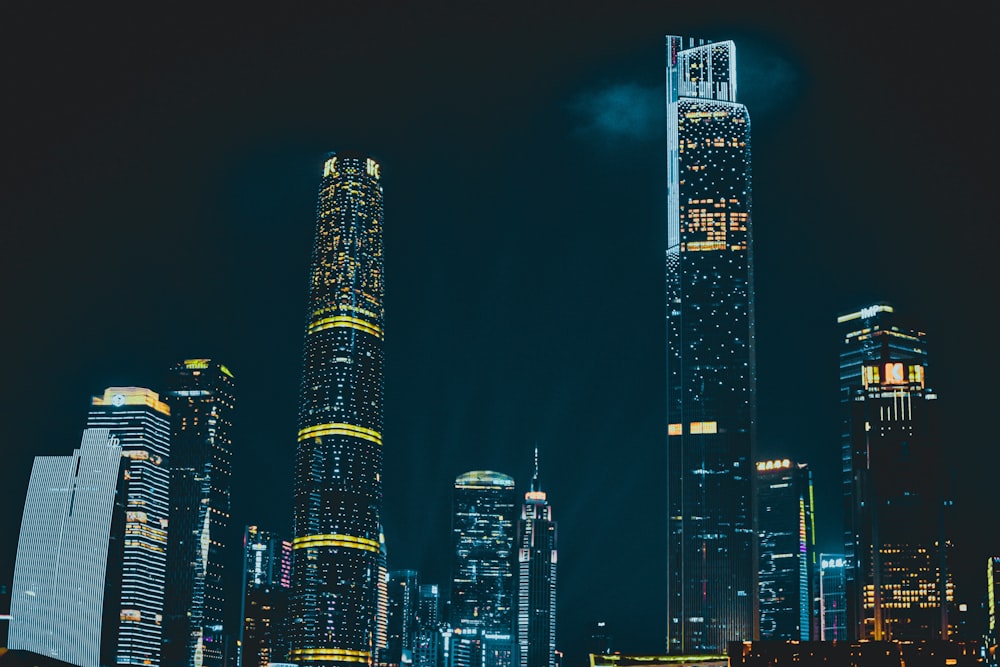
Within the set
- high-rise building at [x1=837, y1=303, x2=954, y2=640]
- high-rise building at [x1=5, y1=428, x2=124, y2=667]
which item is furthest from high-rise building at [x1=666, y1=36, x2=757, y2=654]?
high-rise building at [x1=5, y1=428, x2=124, y2=667]

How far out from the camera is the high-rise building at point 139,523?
614ft

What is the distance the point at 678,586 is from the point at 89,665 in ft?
220

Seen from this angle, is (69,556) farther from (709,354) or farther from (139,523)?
(709,354)

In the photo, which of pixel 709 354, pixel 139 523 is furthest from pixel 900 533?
pixel 139 523

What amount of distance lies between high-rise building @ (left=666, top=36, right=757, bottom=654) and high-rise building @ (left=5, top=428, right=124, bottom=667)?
64.7 m

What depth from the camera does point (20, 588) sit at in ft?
505

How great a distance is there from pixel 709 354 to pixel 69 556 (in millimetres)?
76898

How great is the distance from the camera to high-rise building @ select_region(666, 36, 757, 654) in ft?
583

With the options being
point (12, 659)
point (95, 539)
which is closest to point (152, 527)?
point (95, 539)

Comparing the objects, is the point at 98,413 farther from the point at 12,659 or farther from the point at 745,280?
the point at 12,659

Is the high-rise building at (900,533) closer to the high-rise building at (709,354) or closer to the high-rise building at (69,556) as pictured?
the high-rise building at (709,354)

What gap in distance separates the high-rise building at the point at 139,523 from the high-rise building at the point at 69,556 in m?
20.4

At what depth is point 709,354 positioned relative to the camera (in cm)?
18200

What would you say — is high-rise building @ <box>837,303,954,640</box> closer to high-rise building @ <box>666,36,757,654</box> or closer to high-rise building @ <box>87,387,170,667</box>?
high-rise building @ <box>666,36,757,654</box>
